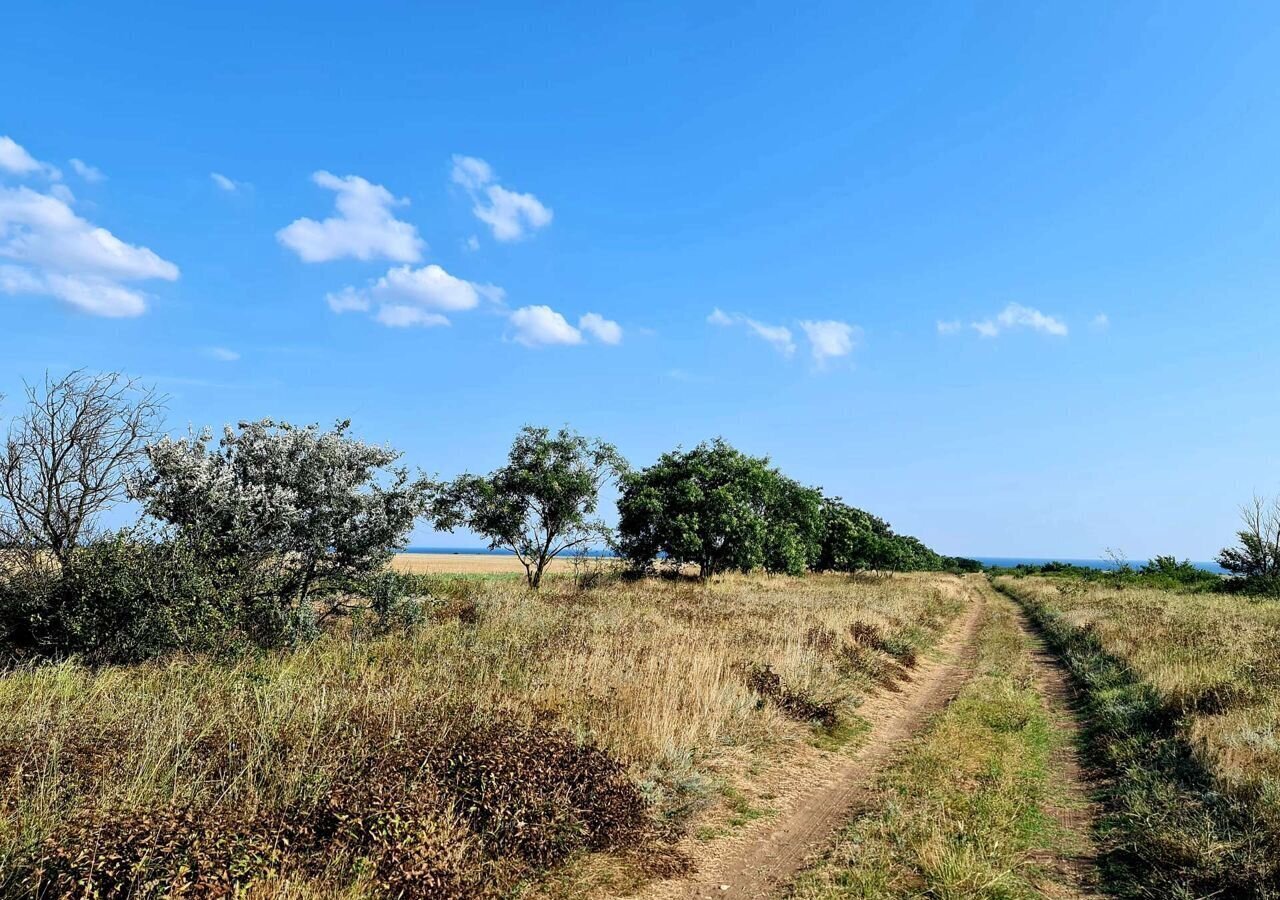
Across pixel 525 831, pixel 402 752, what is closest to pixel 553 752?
pixel 525 831

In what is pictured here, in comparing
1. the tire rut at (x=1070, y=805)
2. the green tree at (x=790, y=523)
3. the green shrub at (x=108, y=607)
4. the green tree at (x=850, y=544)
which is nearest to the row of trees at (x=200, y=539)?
the green shrub at (x=108, y=607)

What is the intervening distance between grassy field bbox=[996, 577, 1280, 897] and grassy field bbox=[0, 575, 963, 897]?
397 centimetres

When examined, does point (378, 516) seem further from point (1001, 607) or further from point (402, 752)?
point (1001, 607)

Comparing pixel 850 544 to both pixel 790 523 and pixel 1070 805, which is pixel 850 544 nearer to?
pixel 790 523

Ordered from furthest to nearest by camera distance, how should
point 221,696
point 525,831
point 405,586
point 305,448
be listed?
point 405,586 → point 305,448 → point 221,696 → point 525,831

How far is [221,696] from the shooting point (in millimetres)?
8492

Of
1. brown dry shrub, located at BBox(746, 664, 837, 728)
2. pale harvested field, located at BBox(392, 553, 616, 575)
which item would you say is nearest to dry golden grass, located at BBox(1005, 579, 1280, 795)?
brown dry shrub, located at BBox(746, 664, 837, 728)

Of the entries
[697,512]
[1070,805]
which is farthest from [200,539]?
[697,512]

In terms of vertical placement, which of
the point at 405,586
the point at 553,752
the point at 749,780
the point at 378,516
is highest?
the point at 378,516

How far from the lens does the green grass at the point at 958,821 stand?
612 cm

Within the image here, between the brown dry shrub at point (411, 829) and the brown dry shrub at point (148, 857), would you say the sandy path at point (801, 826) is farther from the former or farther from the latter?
the brown dry shrub at point (148, 857)

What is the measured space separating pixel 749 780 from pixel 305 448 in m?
11.7

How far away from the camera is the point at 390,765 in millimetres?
6465

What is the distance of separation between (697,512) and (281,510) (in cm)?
2848
